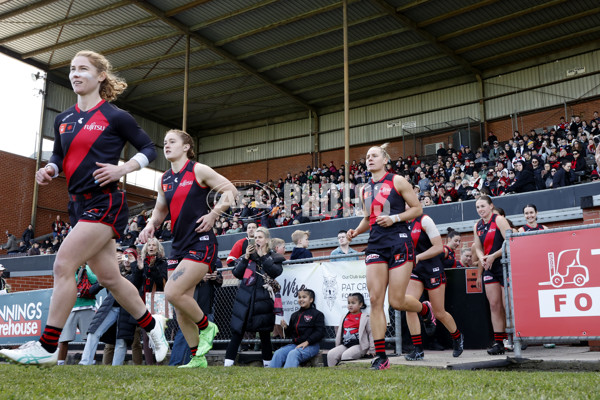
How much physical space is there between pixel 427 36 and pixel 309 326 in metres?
20.0

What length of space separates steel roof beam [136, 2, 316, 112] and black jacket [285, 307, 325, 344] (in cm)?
1860

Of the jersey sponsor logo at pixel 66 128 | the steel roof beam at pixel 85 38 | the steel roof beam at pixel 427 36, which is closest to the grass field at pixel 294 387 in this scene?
the jersey sponsor logo at pixel 66 128

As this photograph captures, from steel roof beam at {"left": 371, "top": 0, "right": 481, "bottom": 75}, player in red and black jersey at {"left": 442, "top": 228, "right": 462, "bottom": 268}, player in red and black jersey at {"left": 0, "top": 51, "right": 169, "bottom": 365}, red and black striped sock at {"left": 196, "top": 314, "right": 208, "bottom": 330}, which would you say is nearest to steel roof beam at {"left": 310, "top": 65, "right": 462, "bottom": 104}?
steel roof beam at {"left": 371, "top": 0, "right": 481, "bottom": 75}

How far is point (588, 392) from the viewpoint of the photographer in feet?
10.6

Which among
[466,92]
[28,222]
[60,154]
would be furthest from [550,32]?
[28,222]

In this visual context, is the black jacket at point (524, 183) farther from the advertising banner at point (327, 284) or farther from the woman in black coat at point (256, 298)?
the woman in black coat at point (256, 298)

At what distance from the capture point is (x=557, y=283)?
5688mm

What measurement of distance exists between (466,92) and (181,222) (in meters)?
25.9

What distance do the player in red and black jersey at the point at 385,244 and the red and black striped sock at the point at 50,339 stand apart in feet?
9.57

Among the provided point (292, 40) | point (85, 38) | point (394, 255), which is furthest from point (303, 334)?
point (85, 38)

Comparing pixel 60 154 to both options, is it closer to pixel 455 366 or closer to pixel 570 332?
pixel 455 366

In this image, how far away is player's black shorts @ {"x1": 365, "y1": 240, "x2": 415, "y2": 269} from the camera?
5.64 metres

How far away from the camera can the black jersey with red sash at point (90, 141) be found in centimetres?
450

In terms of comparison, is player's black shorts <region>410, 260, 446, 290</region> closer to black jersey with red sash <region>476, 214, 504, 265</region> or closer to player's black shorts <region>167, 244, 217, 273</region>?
black jersey with red sash <region>476, 214, 504, 265</region>
